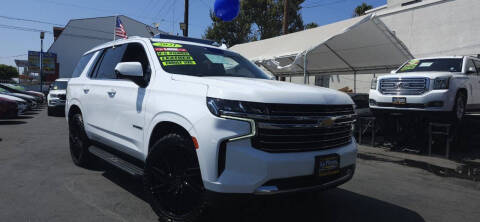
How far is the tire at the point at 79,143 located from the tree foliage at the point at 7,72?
60.3 m

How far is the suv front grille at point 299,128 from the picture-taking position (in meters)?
2.30

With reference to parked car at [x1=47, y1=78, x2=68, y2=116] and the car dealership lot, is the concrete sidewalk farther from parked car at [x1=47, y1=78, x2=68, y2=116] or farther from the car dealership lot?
parked car at [x1=47, y1=78, x2=68, y2=116]

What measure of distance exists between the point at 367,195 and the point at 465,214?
1059mm

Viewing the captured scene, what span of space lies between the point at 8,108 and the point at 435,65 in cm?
1392

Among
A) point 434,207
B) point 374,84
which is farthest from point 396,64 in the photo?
point 434,207

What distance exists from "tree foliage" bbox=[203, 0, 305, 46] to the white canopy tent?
20233 millimetres

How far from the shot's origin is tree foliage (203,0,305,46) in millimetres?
33625

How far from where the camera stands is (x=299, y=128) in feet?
7.98

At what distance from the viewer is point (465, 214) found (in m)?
3.57

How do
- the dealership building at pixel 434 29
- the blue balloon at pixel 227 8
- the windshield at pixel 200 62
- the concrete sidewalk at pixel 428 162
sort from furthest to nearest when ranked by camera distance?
the dealership building at pixel 434 29 < the blue balloon at pixel 227 8 < the concrete sidewalk at pixel 428 162 < the windshield at pixel 200 62

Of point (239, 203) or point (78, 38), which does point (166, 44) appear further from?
point (78, 38)

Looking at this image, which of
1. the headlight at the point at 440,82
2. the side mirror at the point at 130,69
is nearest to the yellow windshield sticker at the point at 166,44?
the side mirror at the point at 130,69

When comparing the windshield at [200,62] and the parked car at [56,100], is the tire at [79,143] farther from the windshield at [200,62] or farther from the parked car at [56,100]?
the parked car at [56,100]

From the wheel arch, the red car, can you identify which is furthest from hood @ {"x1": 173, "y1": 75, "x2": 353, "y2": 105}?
the red car
